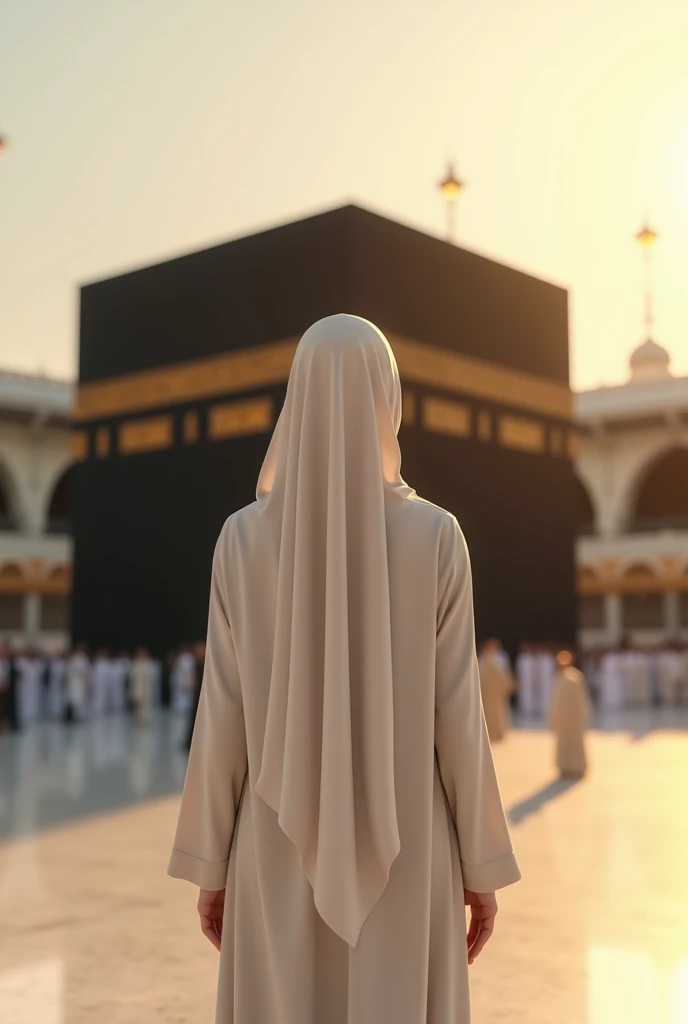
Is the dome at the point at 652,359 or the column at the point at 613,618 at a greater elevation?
the dome at the point at 652,359

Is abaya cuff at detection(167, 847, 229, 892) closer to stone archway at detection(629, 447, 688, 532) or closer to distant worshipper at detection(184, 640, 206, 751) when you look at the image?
distant worshipper at detection(184, 640, 206, 751)

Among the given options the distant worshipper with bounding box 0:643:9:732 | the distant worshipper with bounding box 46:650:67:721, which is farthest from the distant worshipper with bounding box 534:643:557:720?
the distant worshipper with bounding box 0:643:9:732

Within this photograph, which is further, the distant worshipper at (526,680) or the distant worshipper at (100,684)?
the distant worshipper at (100,684)

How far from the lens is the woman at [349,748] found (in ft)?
5.26

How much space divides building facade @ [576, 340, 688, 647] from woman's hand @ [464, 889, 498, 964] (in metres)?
21.3

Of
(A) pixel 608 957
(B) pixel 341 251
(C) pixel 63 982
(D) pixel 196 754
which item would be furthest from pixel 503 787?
(B) pixel 341 251

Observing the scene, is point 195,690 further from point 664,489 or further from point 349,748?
point 664,489

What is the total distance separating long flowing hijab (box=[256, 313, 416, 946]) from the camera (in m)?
1.60

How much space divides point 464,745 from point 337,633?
27cm

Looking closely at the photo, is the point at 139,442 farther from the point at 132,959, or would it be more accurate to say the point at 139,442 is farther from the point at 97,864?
the point at 132,959

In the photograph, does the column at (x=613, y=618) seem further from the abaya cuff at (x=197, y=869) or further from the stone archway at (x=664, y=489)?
the abaya cuff at (x=197, y=869)

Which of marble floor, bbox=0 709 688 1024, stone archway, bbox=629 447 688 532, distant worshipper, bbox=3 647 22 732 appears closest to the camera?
marble floor, bbox=0 709 688 1024

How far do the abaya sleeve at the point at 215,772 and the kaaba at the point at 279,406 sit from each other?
1177cm

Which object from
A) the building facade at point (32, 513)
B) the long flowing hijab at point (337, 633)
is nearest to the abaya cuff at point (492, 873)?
the long flowing hijab at point (337, 633)
